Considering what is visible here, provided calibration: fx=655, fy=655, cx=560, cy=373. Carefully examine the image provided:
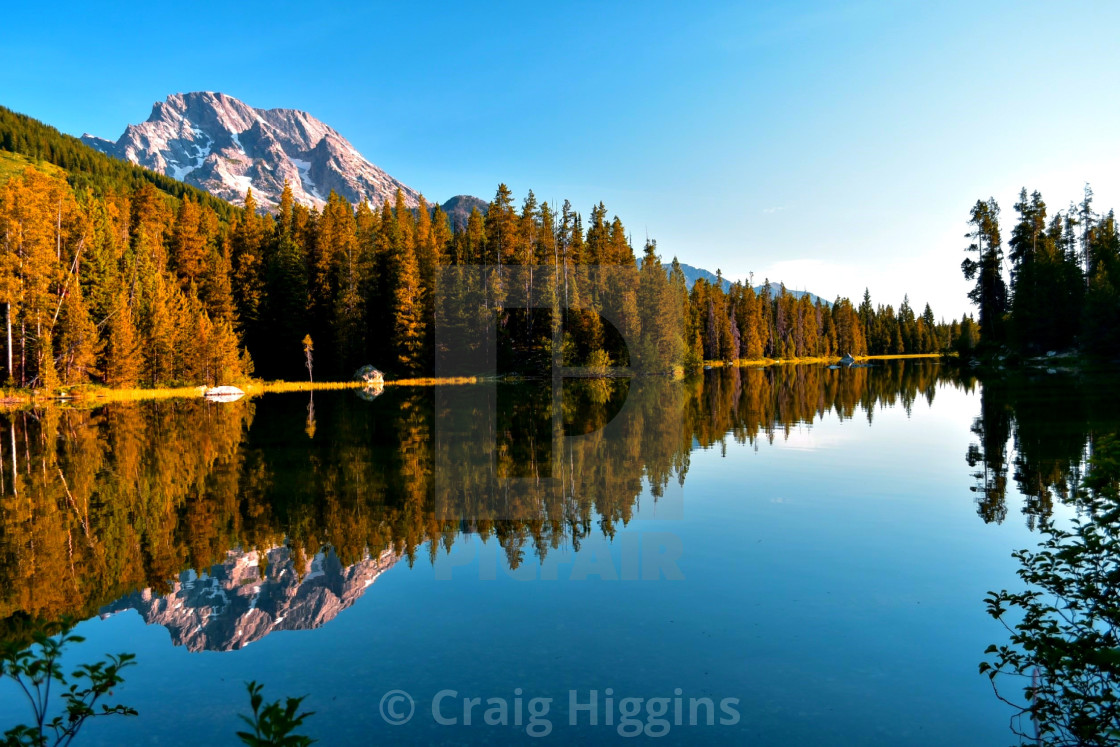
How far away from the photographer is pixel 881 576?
9.14 m

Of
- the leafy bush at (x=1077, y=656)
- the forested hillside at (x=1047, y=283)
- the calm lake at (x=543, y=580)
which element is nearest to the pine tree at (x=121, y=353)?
the calm lake at (x=543, y=580)

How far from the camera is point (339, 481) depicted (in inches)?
639

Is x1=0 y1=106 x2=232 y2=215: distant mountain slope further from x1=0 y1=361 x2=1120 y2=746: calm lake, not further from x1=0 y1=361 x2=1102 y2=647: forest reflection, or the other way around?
x1=0 y1=361 x2=1120 y2=746: calm lake

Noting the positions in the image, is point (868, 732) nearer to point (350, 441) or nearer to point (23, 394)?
point (350, 441)

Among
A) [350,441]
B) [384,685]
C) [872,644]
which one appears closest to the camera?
[384,685]

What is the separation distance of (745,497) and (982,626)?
6760mm

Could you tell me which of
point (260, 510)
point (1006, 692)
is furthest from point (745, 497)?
point (260, 510)

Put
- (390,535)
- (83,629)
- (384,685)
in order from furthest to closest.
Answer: (390,535) → (83,629) → (384,685)

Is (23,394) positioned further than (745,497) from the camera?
Yes

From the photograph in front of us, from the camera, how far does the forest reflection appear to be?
32.9 feet

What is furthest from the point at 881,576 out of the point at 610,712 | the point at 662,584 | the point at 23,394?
the point at 23,394

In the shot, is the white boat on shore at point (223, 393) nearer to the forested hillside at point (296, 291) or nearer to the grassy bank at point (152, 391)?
the grassy bank at point (152, 391)

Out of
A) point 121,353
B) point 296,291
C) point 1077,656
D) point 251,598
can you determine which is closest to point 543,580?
point 251,598

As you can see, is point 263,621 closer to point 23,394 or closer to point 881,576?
point 881,576
